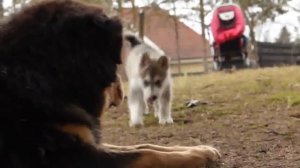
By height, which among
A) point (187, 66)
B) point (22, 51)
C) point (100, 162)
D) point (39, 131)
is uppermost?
point (22, 51)

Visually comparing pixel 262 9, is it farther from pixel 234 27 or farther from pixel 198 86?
pixel 198 86

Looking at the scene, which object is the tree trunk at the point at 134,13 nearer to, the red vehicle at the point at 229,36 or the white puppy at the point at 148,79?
the red vehicle at the point at 229,36

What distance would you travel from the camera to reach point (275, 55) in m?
21.1

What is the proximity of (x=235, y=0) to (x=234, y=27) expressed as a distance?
25.6ft

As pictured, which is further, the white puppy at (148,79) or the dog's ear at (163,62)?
the dog's ear at (163,62)

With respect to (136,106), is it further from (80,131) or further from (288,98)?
(80,131)

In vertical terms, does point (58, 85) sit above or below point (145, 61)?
above

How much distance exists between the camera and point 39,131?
2721 millimetres

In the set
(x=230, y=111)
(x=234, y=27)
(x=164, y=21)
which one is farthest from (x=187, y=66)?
(x=230, y=111)

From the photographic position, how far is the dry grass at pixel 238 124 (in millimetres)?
4348

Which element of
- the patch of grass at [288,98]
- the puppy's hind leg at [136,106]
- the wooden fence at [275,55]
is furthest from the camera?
the wooden fence at [275,55]

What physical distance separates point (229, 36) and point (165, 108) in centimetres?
994

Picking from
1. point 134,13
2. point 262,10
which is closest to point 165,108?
point 134,13

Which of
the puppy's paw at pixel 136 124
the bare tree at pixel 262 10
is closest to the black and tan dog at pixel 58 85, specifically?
the puppy's paw at pixel 136 124
